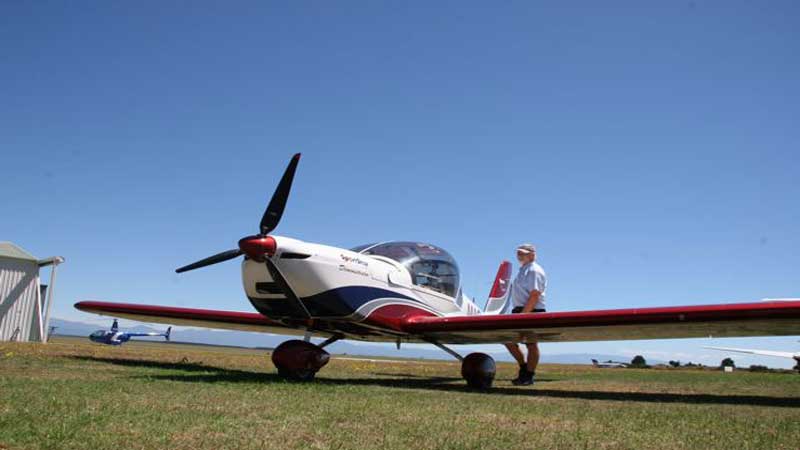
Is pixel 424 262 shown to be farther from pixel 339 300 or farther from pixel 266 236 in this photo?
pixel 266 236

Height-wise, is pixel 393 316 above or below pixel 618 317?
below

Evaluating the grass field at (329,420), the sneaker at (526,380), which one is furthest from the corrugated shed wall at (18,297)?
the sneaker at (526,380)

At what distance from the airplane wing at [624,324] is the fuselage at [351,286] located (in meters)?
0.49

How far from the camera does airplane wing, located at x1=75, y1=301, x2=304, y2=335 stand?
1235cm

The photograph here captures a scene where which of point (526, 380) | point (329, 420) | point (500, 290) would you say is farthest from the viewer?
point (500, 290)

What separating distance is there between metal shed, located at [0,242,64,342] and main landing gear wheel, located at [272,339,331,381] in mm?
17006

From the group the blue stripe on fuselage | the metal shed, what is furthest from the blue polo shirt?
the metal shed

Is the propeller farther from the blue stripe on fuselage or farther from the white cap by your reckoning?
the white cap

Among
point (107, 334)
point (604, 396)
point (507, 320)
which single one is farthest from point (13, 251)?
point (107, 334)

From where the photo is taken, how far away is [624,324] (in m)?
8.71

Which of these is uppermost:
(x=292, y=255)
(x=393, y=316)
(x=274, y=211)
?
(x=274, y=211)

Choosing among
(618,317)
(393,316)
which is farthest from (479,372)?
(618,317)

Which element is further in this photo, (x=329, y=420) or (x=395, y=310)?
(x=395, y=310)

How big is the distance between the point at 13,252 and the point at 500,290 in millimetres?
18039
